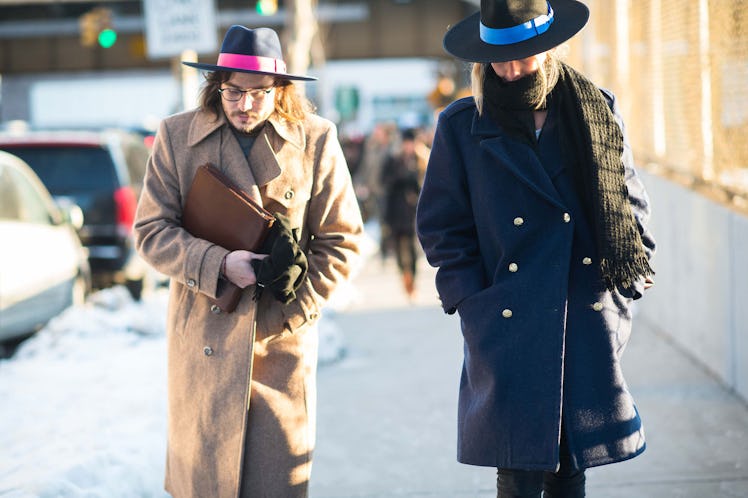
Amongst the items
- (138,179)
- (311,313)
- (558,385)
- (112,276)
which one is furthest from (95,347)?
(558,385)

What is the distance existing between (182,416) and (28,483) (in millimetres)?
1356

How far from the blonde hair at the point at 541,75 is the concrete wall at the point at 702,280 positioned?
3007 millimetres

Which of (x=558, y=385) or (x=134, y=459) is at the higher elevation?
(x=558, y=385)

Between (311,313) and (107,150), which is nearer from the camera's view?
(311,313)

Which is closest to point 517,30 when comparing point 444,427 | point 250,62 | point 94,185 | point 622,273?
point 622,273

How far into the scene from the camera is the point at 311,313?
3787mm

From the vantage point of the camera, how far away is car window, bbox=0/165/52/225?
340 inches

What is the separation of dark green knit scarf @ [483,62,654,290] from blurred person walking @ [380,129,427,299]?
7686mm

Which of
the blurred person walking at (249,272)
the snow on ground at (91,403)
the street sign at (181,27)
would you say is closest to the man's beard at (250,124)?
the blurred person walking at (249,272)

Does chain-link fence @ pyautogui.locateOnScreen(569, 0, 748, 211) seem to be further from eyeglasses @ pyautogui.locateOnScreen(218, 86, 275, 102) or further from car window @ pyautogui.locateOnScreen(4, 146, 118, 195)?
car window @ pyautogui.locateOnScreen(4, 146, 118, 195)

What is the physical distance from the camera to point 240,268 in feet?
11.9

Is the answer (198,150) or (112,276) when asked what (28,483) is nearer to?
(198,150)

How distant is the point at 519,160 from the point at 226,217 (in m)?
0.97

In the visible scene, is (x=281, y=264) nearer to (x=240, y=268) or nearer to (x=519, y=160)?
(x=240, y=268)
